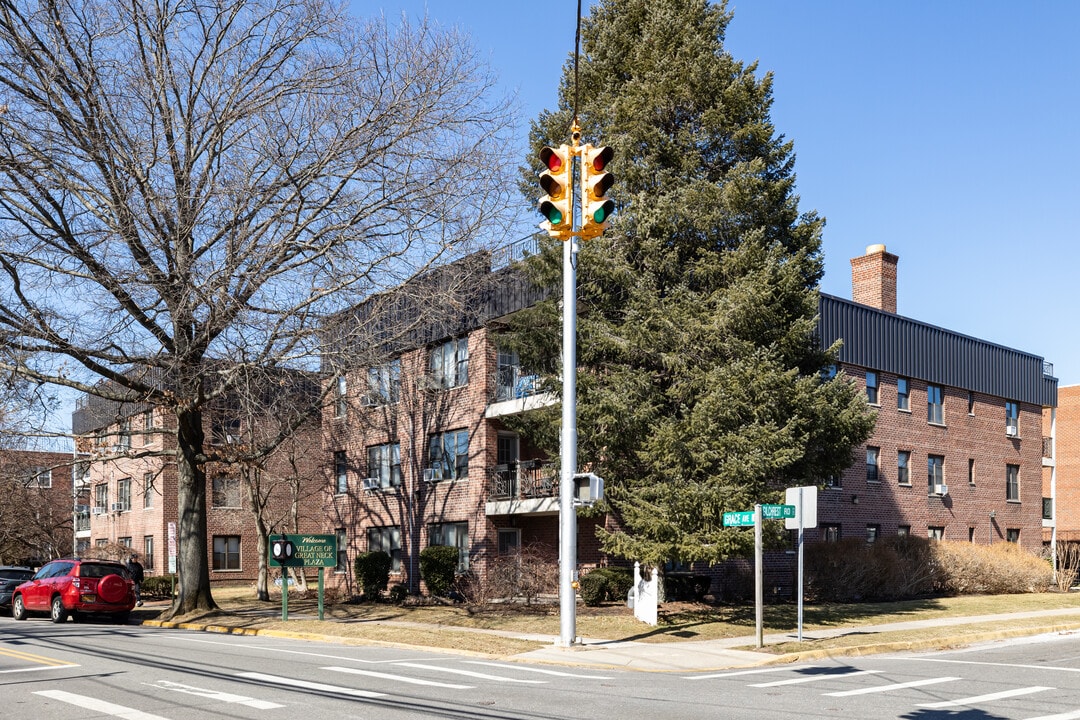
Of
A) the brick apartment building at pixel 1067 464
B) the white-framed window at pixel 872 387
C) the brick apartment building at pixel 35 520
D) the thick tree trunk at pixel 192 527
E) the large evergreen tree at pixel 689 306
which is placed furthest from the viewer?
the brick apartment building at pixel 1067 464

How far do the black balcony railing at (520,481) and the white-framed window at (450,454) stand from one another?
1.36 meters

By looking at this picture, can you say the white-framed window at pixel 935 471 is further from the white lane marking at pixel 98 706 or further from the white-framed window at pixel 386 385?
the white lane marking at pixel 98 706

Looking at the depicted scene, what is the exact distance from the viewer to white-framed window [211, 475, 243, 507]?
49.6 meters

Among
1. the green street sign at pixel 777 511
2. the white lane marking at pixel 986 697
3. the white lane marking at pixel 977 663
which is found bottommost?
the white lane marking at pixel 977 663

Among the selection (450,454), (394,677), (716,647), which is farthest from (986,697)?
(450,454)

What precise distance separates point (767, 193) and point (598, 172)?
865cm

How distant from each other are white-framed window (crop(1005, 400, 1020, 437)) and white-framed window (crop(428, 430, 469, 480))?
2336cm

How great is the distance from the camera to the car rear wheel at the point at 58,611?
2686cm

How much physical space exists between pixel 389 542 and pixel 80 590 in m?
11.1

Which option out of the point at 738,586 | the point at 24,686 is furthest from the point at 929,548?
the point at 24,686

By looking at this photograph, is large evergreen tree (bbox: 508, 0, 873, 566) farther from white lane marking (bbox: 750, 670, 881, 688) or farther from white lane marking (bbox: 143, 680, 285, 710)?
white lane marking (bbox: 143, 680, 285, 710)

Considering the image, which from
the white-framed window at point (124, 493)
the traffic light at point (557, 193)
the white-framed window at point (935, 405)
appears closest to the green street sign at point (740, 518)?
the traffic light at point (557, 193)

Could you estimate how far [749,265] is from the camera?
21.6m

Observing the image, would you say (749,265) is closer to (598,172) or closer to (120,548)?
(598,172)
